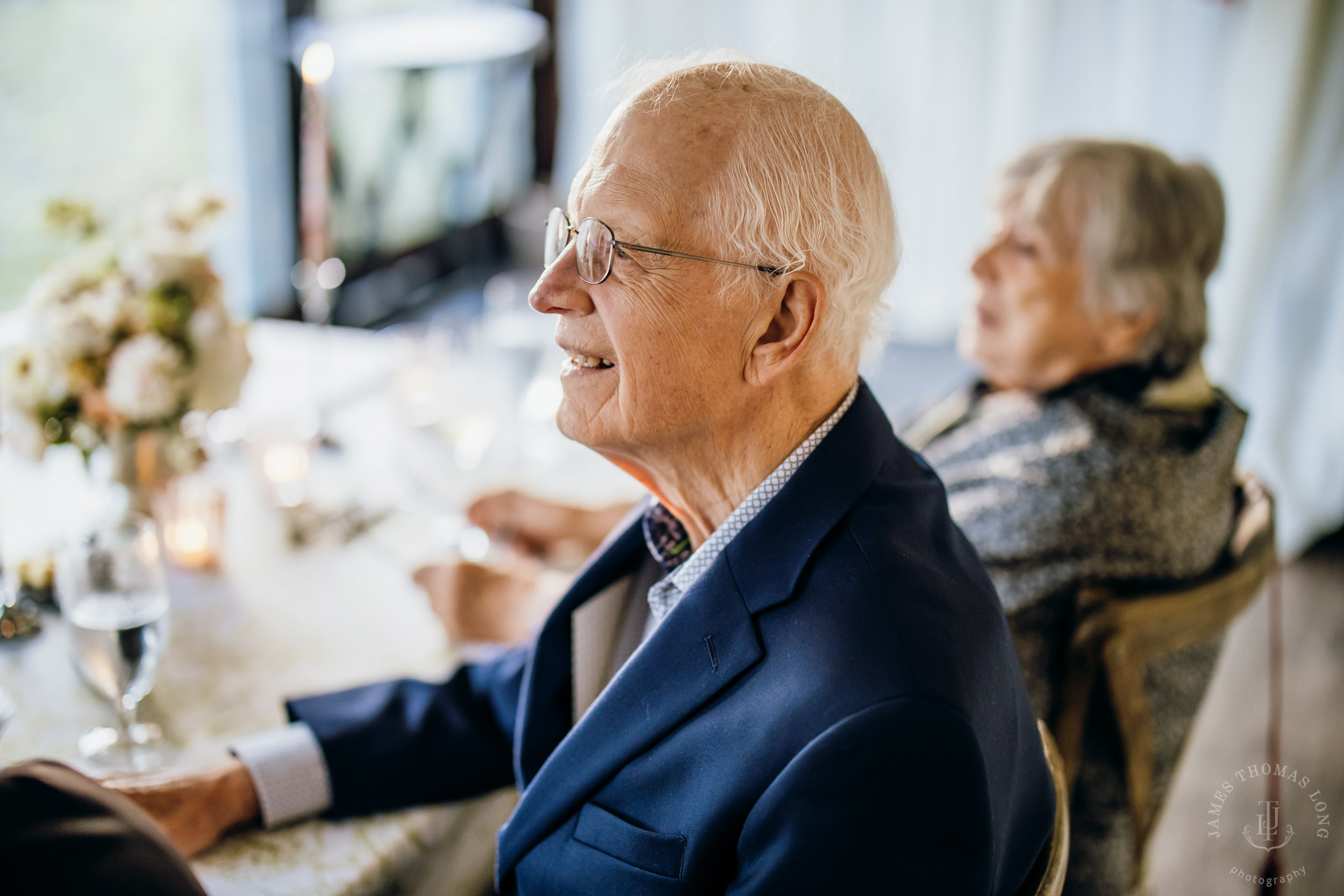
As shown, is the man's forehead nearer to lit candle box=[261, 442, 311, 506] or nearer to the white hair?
the white hair

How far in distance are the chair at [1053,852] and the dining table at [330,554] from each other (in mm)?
578

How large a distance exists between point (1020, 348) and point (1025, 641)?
584mm

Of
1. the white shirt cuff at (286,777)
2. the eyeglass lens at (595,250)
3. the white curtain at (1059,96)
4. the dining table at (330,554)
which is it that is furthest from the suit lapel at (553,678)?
the white curtain at (1059,96)

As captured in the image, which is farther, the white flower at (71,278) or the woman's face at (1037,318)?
the woman's face at (1037,318)

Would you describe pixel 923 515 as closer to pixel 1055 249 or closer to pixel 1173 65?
pixel 1055 249

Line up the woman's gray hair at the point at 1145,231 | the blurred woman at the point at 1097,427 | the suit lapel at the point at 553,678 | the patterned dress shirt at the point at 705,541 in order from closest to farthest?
the patterned dress shirt at the point at 705,541
the suit lapel at the point at 553,678
the blurred woman at the point at 1097,427
the woman's gray hair at the point at 1145,231

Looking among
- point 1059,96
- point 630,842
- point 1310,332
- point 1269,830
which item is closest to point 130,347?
point 630,842

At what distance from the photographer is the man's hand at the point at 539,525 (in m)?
1.58

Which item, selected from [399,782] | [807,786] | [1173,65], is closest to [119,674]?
[399,782]

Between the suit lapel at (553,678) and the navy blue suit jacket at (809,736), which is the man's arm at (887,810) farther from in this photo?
the suit lapel at (553,678)

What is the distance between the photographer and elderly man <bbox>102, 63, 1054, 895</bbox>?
792 mm

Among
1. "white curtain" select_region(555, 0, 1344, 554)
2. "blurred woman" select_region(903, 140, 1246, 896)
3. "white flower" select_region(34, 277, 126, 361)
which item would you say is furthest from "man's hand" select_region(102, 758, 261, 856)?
"white curtain" select_region(555, 0, 1344, 554)

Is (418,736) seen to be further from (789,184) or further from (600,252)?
(789,184)

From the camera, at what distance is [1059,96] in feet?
14.5
